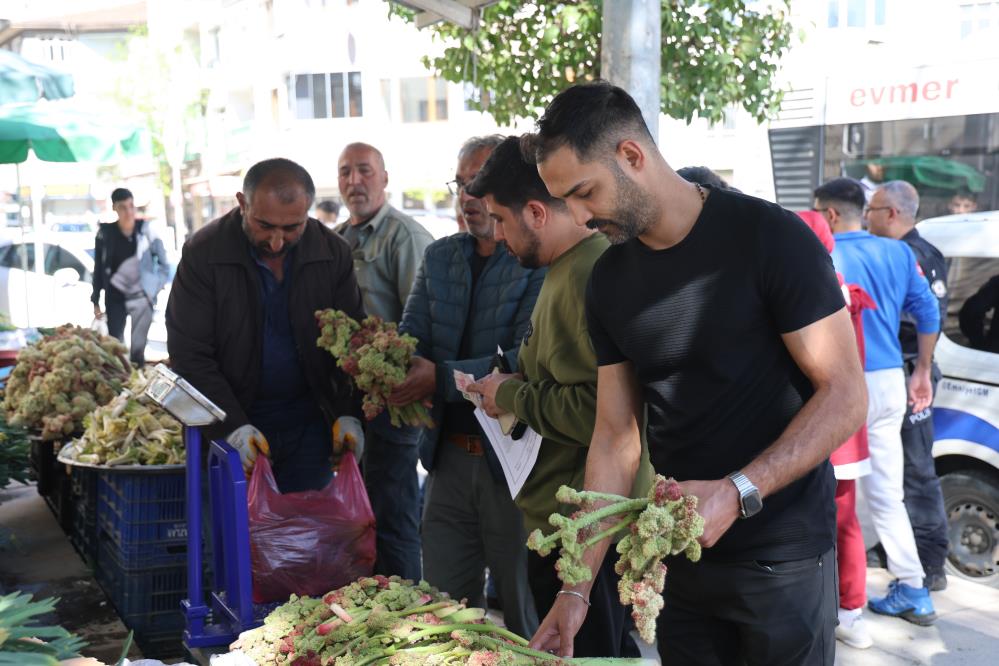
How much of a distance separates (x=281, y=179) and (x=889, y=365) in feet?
10.9

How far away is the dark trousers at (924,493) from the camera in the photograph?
A: 19.4 feet

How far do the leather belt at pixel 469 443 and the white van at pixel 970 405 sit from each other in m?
3.57

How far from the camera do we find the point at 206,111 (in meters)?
46.4

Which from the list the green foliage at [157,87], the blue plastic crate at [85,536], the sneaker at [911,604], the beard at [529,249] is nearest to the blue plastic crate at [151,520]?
the blue plastic crate at [85,536]

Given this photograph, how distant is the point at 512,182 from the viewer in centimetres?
329

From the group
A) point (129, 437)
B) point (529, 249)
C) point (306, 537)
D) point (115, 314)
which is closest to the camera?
point (529, 249)

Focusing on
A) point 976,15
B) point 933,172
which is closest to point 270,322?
point 933,172

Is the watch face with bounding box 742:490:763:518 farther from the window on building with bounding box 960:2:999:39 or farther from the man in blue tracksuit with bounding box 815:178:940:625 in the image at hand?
the window on building with bounding box 960:2:999:39

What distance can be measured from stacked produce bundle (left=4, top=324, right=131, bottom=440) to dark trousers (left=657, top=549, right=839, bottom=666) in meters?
4.37

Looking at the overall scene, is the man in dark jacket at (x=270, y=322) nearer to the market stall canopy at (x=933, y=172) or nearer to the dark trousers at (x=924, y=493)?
the dark trousers at (x=924, y=493)

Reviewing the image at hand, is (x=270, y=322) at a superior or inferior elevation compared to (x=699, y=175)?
inferior

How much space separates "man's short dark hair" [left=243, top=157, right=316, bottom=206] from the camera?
437cm

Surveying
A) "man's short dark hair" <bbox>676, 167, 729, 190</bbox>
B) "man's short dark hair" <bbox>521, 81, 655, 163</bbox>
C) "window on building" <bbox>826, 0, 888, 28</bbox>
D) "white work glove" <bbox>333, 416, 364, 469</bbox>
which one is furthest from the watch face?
"window on building" <bbox>826, 0, 888, 28</bbox>

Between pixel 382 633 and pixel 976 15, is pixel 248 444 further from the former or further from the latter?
pixel 976 15
